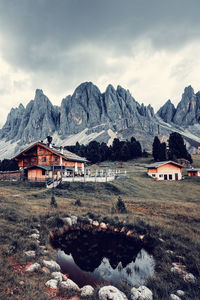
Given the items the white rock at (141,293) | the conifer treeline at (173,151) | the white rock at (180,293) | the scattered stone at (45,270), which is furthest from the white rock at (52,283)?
the conifer treeline at (173,151)

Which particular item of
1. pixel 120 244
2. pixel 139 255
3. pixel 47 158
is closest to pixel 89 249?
pixel 120 244

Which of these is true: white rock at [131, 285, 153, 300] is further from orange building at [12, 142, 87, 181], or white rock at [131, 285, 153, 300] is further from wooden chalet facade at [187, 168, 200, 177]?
wooden chalet facade at [187, 168, 200, 177]

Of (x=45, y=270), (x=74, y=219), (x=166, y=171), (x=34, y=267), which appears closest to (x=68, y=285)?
(x=45, y=270)

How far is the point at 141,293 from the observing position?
21.0ft

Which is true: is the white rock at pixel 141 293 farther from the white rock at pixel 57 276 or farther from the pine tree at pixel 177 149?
the pine tree at pixel 177 149

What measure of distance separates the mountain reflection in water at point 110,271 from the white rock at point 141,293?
39.7 inches

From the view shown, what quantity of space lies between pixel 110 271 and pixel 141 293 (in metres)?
2.44

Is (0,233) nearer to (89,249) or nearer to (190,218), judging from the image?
(89,249)

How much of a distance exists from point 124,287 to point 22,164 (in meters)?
A: 41.0

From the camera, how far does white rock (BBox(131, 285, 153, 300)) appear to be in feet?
20.4

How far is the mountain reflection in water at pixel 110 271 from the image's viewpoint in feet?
25.4

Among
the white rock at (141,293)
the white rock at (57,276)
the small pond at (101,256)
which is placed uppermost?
the white rock at (57,276)

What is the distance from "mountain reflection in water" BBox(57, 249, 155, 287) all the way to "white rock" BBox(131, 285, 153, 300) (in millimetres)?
1010

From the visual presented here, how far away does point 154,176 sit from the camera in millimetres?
44250
